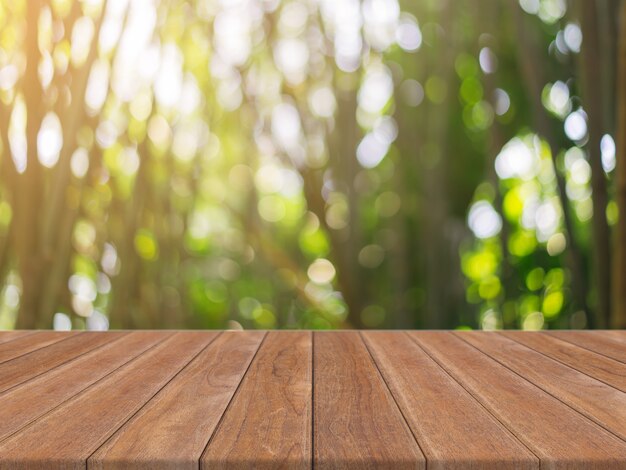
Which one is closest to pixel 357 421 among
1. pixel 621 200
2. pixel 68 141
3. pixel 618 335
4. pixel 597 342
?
A: pixel 597 342

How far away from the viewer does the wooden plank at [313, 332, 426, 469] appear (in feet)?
2.10

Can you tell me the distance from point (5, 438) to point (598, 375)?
70cm

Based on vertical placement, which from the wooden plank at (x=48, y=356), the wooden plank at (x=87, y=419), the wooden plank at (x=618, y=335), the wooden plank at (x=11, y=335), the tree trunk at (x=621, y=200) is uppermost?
the tree trunk at (x=621, y=200)

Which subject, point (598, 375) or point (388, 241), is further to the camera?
point (388, 241)

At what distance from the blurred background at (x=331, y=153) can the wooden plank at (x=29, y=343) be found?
42cm

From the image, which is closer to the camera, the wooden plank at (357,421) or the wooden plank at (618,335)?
the wooden plank at (357,421)

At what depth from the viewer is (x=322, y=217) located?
1.88 metres

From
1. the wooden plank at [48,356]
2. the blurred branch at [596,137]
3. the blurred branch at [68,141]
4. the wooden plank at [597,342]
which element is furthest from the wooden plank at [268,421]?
the blurred branch at [596,137]

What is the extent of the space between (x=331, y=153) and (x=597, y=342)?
1.01m

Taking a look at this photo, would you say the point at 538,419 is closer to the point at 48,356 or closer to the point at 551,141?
the point at 48,356

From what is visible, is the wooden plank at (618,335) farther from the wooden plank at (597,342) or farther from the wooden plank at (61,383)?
the wooden plank at (61,383)

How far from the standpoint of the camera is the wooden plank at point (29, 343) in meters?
1.15

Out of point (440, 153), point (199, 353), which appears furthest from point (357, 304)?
point (199, 353)

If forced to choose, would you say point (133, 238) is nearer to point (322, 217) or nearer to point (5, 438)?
point (322, 217)
